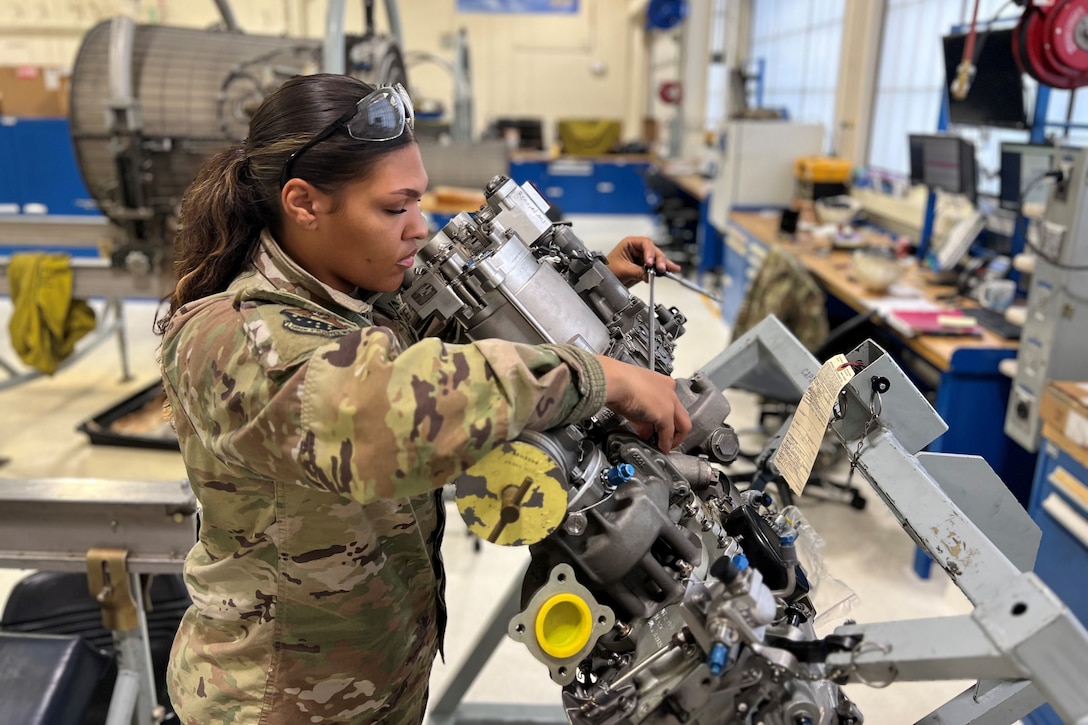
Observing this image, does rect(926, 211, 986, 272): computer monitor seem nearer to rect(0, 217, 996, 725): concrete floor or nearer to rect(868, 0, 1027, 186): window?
rect(868, 0, 1027, 186): window

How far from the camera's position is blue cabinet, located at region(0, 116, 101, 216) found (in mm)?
5746

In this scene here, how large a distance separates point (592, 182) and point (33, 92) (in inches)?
216

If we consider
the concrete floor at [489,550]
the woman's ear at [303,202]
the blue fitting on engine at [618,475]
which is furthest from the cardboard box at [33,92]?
the blue fitting on engine at [618,475]

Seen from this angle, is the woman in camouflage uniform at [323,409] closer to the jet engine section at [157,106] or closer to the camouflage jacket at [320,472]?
the camouflage jacket at [320,472]

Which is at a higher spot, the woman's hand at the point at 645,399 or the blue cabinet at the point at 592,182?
the woman's hand at the point at 645,399

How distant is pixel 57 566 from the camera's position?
1.44m

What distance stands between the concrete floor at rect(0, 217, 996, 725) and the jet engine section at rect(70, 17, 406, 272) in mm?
969

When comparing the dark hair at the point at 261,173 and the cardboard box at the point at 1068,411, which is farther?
the cardboard box at the point at 1068,411

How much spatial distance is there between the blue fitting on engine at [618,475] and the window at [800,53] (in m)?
5.22

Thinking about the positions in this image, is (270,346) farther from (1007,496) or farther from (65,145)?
(65,145)

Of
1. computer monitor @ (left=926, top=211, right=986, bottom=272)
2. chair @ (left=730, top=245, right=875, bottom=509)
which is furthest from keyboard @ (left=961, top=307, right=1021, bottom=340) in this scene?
computer monitor @ (left=926, top=211, right=986, bottom=272)

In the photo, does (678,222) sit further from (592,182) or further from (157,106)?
(157,106)

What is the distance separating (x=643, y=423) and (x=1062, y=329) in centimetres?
175

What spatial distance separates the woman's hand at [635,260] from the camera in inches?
47.9
